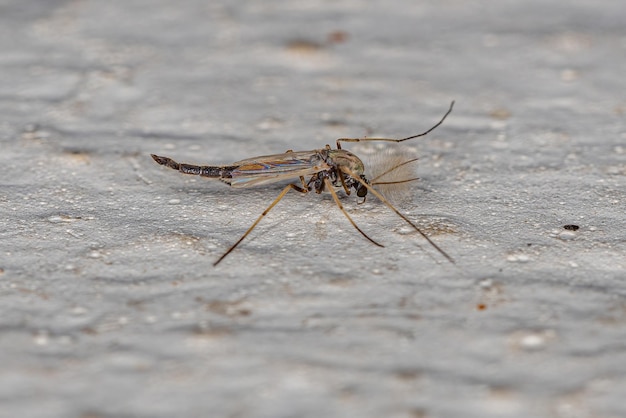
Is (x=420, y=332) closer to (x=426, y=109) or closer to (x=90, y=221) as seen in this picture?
(x=90, y=221)

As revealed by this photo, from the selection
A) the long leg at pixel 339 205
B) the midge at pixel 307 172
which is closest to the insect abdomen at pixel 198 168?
the midge at pixel 307 172

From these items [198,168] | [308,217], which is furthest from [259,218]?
[198,168]

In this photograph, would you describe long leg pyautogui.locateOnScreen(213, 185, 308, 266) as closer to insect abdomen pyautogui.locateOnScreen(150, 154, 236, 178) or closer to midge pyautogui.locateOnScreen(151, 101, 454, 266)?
midge pyautogui.locateOnScreen(151, 101, 454, 266)

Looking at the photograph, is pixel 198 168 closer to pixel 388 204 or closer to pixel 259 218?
pixel 259 218

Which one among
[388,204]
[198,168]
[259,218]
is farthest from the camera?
[198,168]

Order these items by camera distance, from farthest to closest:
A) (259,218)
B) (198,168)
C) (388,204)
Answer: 1. (198,168)
2. (388,204)
3. (259,218)

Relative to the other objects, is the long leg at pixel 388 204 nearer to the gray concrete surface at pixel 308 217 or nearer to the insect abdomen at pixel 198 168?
the gray concrete surface at pixel 308 217

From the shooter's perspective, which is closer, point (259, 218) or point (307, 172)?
point (259, 218)

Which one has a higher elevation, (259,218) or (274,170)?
(274,170)
